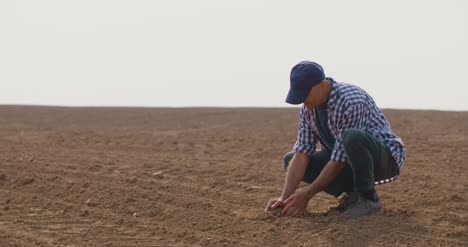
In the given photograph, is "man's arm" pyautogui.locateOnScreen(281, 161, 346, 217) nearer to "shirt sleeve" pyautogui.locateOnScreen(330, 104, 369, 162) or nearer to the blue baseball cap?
"shirt sleeve" pyautogui.locateOnScreen(330, 104, 369, 162)

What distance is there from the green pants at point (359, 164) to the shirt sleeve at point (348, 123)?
6cm

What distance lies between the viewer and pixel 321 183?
15.1 feet

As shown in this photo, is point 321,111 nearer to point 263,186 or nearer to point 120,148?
point 263,186

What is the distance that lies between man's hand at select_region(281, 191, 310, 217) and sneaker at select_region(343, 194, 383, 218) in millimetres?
287

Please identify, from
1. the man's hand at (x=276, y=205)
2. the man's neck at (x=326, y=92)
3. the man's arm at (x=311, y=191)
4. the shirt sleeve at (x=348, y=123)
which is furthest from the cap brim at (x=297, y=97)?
the man's hand at (x=276, y=205)

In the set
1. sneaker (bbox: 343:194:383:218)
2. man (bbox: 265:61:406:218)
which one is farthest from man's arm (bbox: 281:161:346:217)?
sneaker (bbox: 343:194:383:218)

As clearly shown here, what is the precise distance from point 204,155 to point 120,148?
1.53m

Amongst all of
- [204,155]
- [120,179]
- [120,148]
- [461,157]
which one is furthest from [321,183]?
[120,148]

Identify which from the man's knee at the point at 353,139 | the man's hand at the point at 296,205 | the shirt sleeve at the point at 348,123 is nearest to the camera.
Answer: the man's knee at the point at 353,139

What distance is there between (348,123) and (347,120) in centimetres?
2

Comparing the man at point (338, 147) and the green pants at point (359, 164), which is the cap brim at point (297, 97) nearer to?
the man at point (338, 147)

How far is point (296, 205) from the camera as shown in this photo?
15.7ft

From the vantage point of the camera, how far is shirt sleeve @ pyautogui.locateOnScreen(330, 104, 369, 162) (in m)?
4.57

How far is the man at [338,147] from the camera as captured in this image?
4.52 metres
